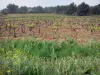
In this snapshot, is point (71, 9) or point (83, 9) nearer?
point (83, 9)

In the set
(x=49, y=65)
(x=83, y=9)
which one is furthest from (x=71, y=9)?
(x=49, y=65)

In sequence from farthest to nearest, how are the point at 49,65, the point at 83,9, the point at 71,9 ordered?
1. the point at 71,9
2. the point at 83,9
3. the point at 49,65

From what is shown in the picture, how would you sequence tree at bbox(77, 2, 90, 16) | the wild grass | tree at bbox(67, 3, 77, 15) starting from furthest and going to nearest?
tree at bbox(67, 3, 77, 15), tree at bbox(77, 2, 90, 16), the wild grass

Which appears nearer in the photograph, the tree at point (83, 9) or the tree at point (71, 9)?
the tree at point (83, 9)

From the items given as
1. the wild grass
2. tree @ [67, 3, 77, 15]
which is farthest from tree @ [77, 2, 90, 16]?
the wild grass

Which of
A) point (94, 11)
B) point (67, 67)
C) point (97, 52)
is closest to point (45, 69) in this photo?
point (67, 67)

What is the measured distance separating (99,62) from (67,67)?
1.01 m

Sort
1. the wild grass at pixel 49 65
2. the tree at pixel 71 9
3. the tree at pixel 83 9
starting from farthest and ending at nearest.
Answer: the tree at pixel 71 9, the tree at pixel 83 9, the wild grass at pixel 49 65

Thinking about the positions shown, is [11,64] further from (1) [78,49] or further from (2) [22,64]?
(1) [78,49]

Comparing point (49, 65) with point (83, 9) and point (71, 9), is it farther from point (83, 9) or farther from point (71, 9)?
point (71, 9)

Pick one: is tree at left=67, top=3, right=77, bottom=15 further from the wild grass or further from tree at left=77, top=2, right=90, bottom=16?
the wild grass

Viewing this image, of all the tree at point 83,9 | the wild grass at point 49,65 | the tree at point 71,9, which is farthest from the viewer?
the tree at point 71,9

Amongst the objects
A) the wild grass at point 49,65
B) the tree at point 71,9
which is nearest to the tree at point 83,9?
the tree at point 71,9

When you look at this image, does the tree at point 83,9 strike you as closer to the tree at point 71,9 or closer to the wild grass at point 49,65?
the tree at point 71,9
